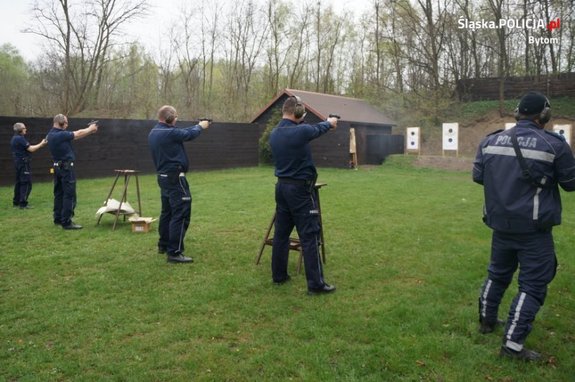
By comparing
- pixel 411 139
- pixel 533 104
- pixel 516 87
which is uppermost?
pixel 516 87

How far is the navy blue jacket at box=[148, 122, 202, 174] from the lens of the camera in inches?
222

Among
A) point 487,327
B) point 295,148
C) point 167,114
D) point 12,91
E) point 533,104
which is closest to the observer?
point 533,104

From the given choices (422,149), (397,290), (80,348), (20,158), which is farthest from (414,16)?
(80,348)

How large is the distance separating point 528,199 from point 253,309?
2.49 metres

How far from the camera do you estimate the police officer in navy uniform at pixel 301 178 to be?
454cm

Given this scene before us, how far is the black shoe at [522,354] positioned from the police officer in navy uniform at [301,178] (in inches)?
71.1

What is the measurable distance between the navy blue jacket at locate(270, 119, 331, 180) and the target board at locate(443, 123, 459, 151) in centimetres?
→ 1744

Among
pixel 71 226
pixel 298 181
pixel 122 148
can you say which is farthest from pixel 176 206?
pixel 122 148

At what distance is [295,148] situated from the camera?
179 inches

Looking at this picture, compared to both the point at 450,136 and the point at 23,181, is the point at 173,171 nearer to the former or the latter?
the point at 23,181

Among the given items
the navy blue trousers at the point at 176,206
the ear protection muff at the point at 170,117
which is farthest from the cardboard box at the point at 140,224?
the ear protection muff at the point at 170,117

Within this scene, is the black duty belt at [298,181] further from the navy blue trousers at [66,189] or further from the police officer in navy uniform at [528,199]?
the navy blue trousers at [66,189]

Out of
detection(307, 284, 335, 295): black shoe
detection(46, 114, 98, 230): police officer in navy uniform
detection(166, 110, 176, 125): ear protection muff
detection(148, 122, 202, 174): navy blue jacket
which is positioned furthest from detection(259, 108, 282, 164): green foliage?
detection(307, 284, 335, 295): black shoe

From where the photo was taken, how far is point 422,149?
25.1 metres
